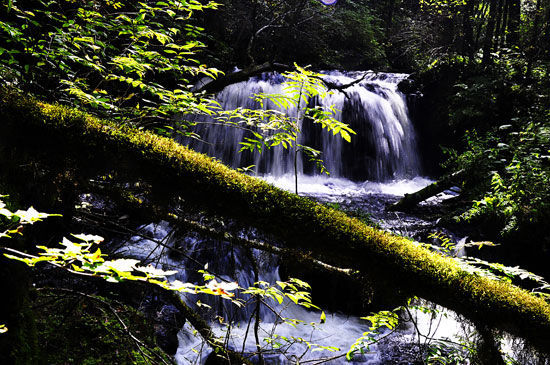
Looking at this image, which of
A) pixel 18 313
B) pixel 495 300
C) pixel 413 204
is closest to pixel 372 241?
pixel 495 300

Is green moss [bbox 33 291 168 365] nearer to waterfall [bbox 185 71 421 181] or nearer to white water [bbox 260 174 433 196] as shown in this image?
white water [bbox 260 174 433 196]

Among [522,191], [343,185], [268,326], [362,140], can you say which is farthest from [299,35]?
[268,326]

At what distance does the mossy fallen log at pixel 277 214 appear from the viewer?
1.77m

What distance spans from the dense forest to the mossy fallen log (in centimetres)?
1

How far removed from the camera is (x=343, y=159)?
13750mm

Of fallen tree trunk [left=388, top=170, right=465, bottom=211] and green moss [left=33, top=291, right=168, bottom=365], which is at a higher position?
fallen tree trunk [left=388, top=170, right=465, bottom=211]

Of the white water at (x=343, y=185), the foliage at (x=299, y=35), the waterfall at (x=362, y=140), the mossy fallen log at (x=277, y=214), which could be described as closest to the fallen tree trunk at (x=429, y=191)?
the white water at (x=343, y=185)

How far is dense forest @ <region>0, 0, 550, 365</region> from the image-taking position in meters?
1.80

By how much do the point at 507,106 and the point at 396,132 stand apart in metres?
4.21

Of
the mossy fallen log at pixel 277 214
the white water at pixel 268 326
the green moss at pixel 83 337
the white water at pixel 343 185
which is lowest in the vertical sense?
the white water at pixel 268 326

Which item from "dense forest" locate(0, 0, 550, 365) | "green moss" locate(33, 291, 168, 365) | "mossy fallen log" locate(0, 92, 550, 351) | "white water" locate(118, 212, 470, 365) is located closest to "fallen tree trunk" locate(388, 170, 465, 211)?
"dense forest" locate(0, 0, 550, 365)

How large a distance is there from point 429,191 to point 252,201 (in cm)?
838

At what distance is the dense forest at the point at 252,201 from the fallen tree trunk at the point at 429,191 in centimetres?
6

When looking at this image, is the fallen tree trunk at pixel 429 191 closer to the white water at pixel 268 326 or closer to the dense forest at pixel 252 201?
the dense forest at pixel 252 201
